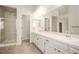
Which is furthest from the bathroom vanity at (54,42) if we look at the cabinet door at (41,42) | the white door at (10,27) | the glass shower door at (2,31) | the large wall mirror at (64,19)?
the glass shower door at (2,31)

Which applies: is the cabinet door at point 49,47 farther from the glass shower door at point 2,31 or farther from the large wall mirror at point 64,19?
the glass shower door at point 2,31

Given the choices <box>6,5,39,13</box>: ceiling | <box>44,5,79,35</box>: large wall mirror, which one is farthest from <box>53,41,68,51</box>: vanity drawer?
<box>6,5,39,13</box>: ceiling

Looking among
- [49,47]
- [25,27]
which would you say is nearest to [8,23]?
[25,27]

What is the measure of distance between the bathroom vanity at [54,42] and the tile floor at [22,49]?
0.37ft

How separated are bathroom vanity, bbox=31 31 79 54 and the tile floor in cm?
11

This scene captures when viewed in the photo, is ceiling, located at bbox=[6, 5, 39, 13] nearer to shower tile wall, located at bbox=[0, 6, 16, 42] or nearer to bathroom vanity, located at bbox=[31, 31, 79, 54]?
shower tile wall, located at bbox=[0, 6, 16, 42]

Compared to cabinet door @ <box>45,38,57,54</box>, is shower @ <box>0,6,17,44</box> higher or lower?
higher

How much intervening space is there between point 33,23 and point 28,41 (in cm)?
31

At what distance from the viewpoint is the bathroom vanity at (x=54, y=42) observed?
1.45 metres

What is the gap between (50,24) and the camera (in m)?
1.85

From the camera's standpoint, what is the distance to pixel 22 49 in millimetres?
1752

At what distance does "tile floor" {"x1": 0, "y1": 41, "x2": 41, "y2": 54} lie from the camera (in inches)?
67.5
